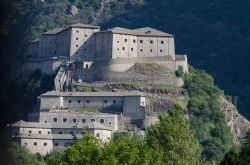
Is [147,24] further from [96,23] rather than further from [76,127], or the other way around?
[76,127]

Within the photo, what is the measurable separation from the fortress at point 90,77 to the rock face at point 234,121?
5.81m

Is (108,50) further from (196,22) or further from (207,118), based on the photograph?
(196,22)

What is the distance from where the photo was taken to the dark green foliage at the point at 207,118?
7881cm

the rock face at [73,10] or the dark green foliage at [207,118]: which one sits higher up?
the rock face at [73,10]

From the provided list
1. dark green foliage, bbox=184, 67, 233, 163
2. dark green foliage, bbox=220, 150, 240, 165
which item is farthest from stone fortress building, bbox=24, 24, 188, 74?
dark green foliage, bbox=220, 150, 240, 165

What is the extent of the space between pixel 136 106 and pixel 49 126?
7.47 meters

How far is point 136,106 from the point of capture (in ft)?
257

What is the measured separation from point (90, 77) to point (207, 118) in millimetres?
11082

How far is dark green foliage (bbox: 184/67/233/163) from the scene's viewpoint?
259 feet

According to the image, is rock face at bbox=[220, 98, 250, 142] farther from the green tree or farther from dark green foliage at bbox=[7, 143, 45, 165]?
the green tree

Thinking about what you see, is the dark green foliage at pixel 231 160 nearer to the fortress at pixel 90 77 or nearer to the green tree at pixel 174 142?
the green tree at pixel 174 142

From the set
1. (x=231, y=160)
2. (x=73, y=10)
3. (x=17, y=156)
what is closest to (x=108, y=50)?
(x=73, y=10)

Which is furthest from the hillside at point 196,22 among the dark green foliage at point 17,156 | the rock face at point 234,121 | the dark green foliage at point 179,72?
the dark green foliage at point 17,156

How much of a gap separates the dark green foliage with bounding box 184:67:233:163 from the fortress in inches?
80.1
